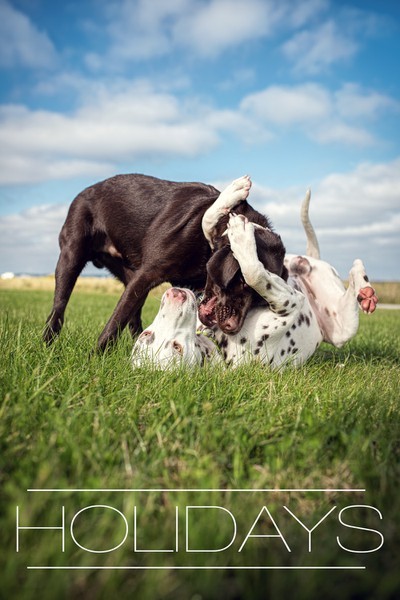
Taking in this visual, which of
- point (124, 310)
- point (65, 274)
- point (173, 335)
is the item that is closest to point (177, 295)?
point (173, 335)

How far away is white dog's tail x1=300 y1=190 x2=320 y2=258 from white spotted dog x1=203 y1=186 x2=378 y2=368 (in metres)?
0.01

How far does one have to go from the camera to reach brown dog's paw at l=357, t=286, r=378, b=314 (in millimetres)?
4941

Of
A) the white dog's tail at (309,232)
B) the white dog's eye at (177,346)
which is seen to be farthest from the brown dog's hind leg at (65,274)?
the white dog's tail at (309,232)

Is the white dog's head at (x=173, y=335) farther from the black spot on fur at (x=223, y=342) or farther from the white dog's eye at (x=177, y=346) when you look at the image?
the black spot on fur at (x=223, y=342)

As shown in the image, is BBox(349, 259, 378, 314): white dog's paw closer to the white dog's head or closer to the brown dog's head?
the brown dog's head

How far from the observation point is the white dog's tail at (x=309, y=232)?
A: 234 inches

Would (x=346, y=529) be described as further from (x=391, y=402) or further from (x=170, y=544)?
(x=391, y=402)

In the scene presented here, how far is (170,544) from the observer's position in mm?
1820

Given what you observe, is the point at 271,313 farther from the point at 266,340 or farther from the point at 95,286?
the point at 95,286

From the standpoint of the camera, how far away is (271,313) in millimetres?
4500

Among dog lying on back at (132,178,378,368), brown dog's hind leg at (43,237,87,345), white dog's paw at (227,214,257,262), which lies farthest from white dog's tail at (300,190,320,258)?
brown dog's hind leg at (43,237,87,345)

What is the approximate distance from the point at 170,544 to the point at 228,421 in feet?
3.68

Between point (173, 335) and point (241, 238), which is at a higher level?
point (241, 238)

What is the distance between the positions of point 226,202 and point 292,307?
3.62 feet
